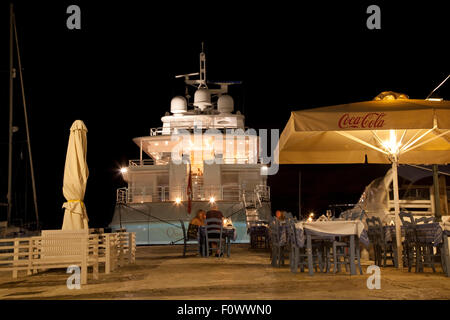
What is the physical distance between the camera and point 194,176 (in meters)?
22.8

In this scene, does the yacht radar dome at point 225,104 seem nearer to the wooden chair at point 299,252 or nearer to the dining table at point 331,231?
the wooden chair at point 299,252

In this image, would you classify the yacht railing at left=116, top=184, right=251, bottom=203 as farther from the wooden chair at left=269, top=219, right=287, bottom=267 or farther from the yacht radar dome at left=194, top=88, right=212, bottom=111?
the wooden chair at left=269, top=219, right=287, bottom=267

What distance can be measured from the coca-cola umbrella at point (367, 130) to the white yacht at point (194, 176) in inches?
344

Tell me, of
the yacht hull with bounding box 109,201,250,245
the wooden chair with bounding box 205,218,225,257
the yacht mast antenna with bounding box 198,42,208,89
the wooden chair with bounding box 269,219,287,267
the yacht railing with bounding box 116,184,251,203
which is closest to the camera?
the wooden chair with bounding box 269,219,287,267

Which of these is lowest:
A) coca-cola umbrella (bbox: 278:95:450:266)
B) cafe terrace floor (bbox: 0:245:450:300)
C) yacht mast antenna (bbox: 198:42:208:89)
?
cafe terrace floor (bbox: 0:245:450:300)

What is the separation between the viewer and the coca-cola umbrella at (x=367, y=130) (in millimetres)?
6043

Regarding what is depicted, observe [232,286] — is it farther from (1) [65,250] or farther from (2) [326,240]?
(1) [65,250]

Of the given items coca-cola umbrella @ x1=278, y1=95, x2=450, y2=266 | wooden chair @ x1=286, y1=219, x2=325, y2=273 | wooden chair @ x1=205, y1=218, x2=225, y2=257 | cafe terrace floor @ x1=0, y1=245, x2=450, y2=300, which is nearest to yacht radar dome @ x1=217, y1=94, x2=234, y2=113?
wooden chair @ x1=205, y1=218, x2=225, y2=257

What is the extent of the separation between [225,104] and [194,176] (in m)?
5.57

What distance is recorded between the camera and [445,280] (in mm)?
5605

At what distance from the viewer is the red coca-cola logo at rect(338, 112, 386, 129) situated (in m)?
6.11

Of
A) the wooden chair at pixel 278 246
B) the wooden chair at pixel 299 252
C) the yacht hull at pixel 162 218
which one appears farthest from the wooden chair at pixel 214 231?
the yacht hull at pixel 162 218
